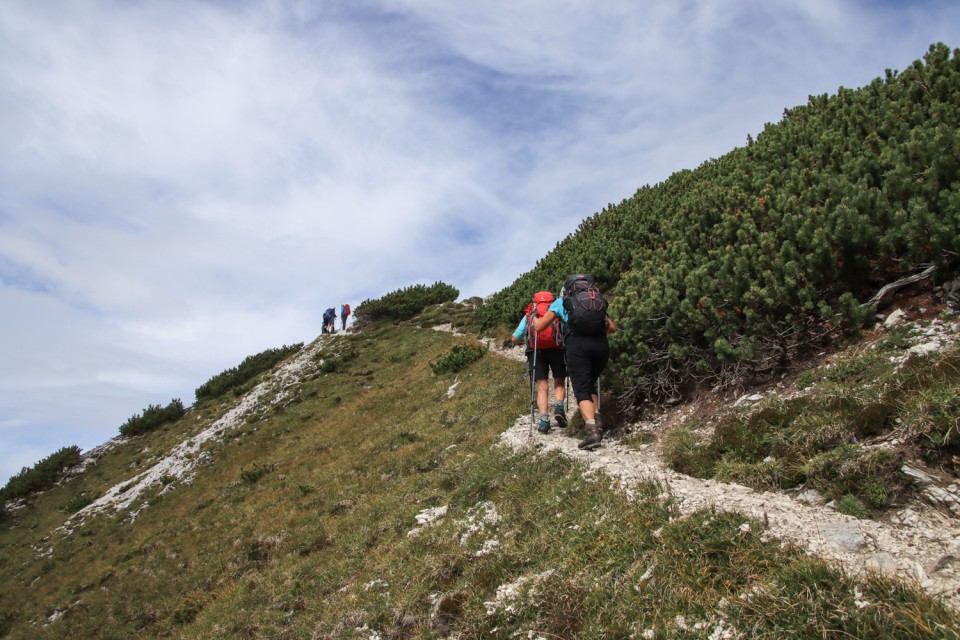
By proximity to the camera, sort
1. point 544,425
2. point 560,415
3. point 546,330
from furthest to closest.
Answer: point 546,330 → point 544,425 → point 560,415

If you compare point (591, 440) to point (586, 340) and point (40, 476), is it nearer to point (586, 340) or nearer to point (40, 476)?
point (586, 340)

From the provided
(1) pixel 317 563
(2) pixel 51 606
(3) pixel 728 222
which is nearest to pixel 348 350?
(2) pixel 51 606

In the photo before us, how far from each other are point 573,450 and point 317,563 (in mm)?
4793

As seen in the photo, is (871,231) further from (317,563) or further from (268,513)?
(268,513)

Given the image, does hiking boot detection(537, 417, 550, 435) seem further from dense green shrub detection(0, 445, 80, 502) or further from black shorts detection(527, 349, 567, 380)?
dense green shrub detection(0, 445, 80, 502)

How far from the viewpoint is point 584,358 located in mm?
8414

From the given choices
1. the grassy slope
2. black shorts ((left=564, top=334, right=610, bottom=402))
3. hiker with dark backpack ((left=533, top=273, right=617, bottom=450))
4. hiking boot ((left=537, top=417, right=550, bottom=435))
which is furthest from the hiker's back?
the grassy slope

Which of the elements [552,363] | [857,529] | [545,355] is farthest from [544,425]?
[857,529]

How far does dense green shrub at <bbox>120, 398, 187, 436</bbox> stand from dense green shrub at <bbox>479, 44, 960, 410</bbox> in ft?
101

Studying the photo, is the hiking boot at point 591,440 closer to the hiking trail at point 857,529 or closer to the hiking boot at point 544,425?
the hiking boot at point 544,425

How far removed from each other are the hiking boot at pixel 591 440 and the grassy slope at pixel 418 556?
1.90 ft

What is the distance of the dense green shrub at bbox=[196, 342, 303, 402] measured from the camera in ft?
113

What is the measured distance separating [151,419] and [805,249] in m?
34.8

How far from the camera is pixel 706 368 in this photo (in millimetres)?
8203
